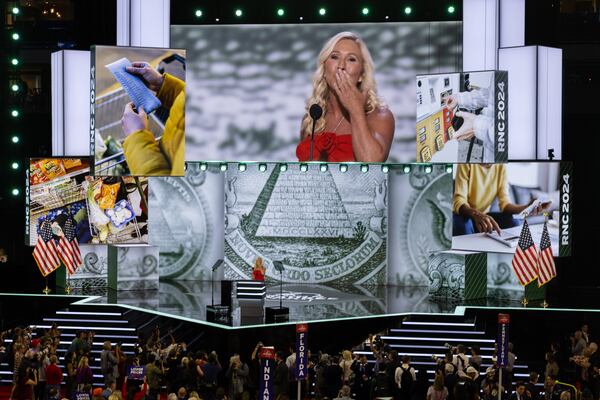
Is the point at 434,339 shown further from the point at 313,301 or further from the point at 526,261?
the point at 313,301

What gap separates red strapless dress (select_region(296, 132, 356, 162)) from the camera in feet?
108

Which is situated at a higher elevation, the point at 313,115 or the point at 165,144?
the point at 313,115

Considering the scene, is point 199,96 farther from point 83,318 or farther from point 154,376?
point 154,376

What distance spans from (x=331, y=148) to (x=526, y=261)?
19.3 feet

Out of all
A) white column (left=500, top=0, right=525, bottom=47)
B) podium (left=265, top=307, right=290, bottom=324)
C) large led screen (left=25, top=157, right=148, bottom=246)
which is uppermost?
white column (left=500, top=0, right=525, bottom=47)

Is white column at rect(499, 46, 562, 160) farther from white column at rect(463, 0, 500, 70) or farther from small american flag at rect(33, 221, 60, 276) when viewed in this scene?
small american flag at rect(33, 221, 60, 276)

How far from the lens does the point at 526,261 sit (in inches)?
1192

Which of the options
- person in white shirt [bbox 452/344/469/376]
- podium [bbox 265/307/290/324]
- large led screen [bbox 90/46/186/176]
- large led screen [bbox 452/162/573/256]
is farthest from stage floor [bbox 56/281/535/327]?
person in white shirt [bbox 452/344/469/376]

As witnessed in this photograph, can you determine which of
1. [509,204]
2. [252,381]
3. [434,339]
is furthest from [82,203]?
[509,204]

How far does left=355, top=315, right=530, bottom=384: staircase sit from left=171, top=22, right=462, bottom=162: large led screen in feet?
20.1

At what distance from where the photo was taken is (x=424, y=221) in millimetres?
34500

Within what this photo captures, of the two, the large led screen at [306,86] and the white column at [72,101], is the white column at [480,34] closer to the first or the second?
the large led screen at [306,86]

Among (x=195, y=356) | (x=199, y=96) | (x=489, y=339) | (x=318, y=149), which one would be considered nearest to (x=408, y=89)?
(x=318, y=149)

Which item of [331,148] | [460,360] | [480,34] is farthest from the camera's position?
[331,148]
